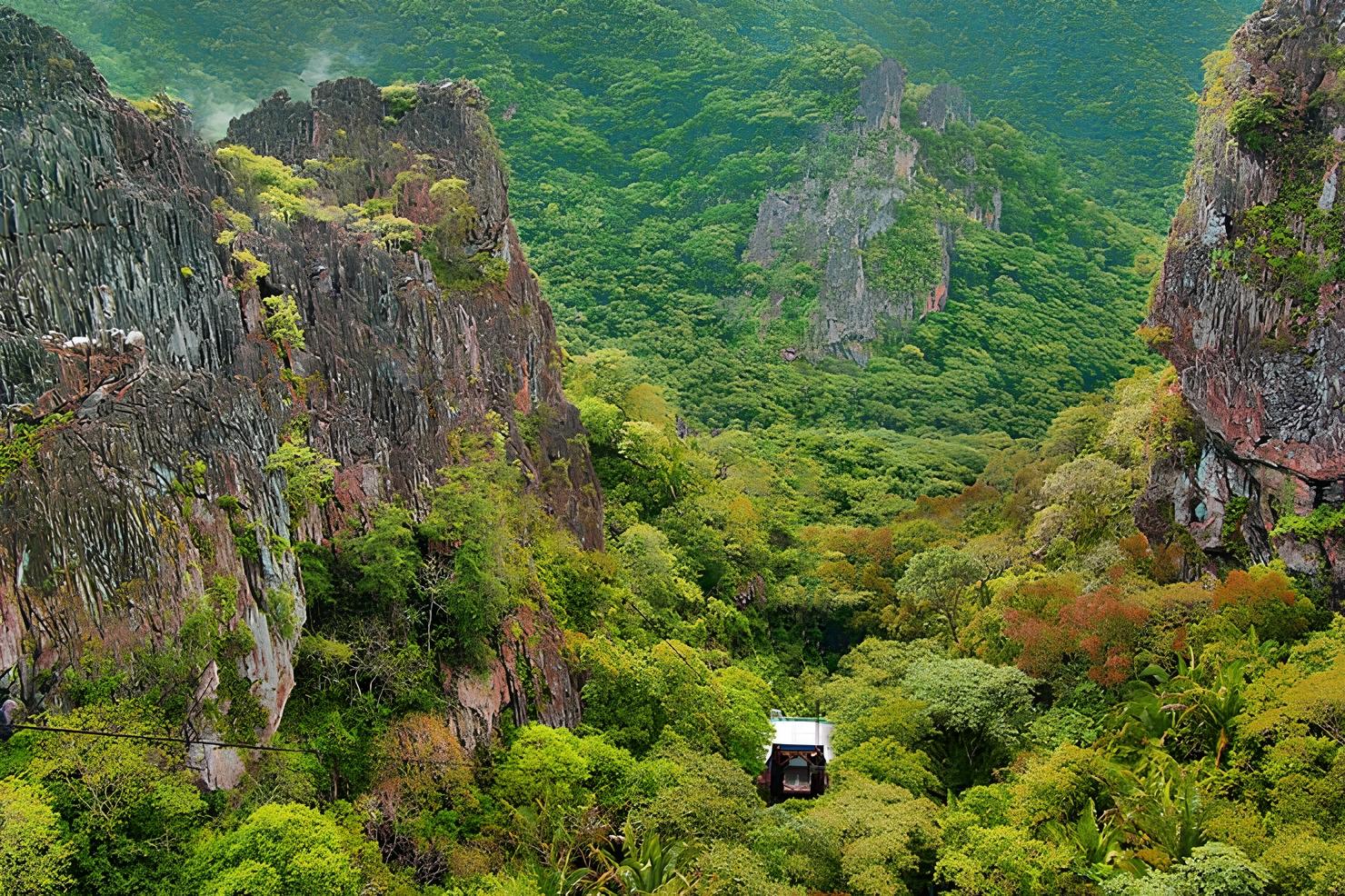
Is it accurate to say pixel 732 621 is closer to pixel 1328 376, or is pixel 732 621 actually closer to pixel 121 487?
pixel 1328 376

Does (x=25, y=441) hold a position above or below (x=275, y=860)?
above

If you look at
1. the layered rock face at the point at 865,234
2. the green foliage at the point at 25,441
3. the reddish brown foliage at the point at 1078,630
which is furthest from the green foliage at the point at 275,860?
the layered rock face at the point at 865,234

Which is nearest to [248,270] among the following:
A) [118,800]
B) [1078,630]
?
[118,800]

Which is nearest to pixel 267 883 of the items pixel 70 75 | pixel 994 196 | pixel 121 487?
pixel 121 487

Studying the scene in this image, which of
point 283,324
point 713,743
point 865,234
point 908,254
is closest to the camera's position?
point 283,324

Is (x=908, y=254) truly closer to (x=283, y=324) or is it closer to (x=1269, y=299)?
(x=1269, y=299)

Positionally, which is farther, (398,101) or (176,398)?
(398,101)

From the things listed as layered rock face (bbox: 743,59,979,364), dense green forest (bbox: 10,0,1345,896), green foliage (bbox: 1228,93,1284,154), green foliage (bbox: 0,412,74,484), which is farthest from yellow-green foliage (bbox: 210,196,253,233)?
layered rock face (bbox: 743,59,979,364)
